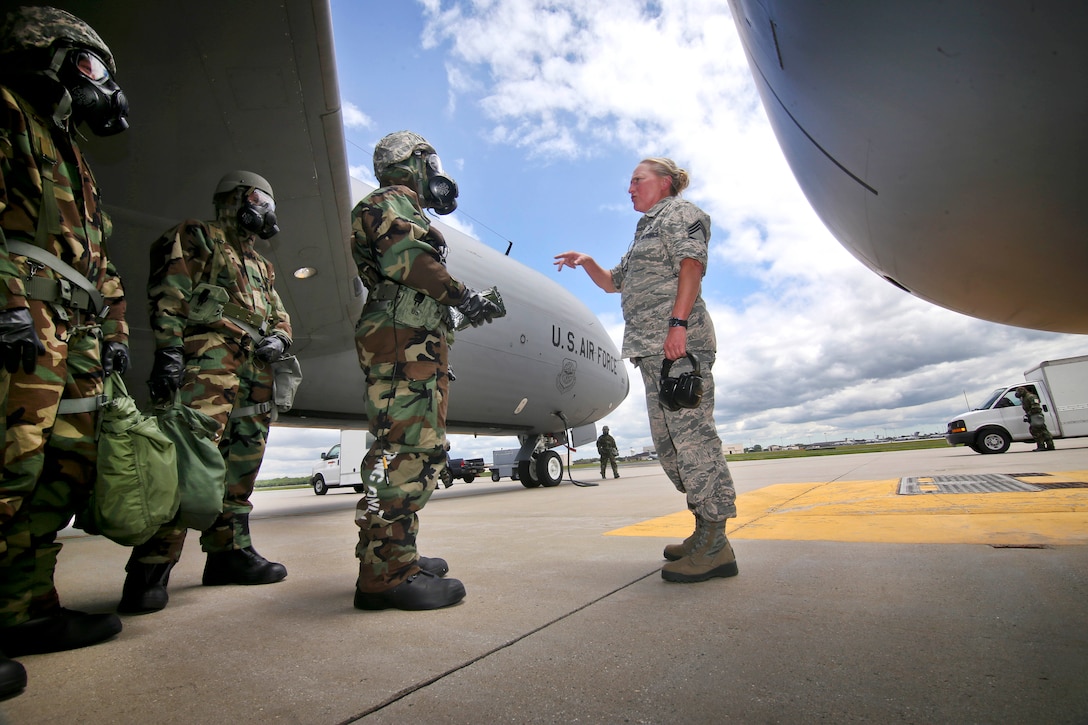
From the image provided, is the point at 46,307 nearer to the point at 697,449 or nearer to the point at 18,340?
the point at 18,340

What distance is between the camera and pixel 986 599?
4.48ft

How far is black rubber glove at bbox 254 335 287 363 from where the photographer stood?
2396mm

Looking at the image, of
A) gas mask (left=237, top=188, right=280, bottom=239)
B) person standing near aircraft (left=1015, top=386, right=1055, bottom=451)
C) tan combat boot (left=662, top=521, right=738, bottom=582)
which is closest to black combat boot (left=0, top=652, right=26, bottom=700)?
tan combat boot (left=662, top=521, right=738, bottom=582)

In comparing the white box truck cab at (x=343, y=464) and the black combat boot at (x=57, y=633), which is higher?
the white box truck cab at (x=343, y=464)

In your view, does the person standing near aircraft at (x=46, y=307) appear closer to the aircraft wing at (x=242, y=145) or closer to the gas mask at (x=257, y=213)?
the aircraft wing at (x=242, y=145)

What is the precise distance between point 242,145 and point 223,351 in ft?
3.72

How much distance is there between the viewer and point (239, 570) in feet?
7.17

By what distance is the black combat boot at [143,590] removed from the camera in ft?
5.80

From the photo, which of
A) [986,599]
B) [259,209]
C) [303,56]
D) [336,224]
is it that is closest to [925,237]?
[986,599]

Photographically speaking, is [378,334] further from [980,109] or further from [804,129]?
[980,109]

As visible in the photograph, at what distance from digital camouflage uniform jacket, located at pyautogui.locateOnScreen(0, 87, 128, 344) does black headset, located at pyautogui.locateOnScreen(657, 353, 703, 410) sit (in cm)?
180

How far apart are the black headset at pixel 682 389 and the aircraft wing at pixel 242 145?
1.96 meters

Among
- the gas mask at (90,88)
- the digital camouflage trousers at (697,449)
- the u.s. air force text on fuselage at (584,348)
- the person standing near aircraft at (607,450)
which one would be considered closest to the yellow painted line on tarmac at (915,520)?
the digital camouflage trousers at (697,449)

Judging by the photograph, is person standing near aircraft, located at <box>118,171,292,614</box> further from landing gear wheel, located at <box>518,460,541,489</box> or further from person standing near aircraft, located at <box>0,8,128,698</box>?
landing gear wheel, located at <box>518,460,541,489</box>
